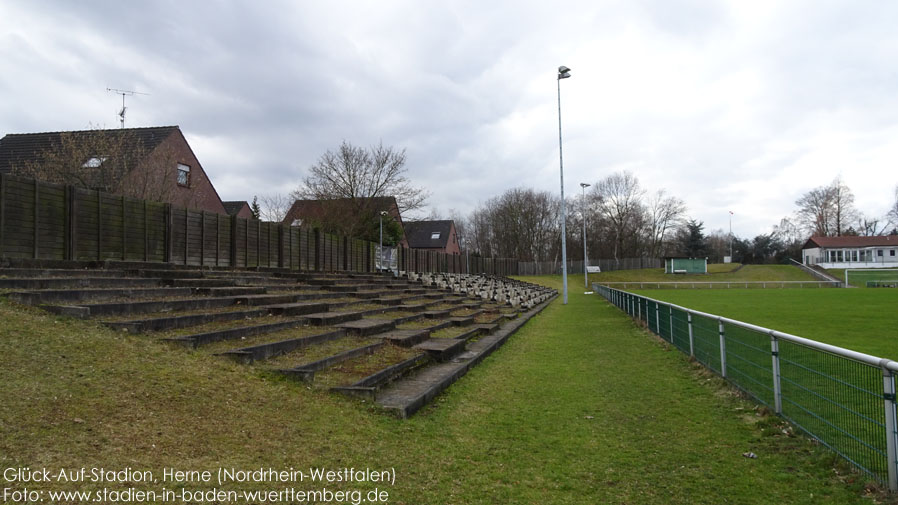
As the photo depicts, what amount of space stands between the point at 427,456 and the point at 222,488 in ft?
6.02

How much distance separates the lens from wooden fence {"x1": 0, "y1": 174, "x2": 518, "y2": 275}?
1061 centimetres

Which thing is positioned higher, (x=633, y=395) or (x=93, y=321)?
(x=93, y=321)

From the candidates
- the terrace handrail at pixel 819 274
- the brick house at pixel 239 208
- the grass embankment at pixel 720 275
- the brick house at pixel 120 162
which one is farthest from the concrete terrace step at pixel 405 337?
the terrace handrail at pixel 819 274

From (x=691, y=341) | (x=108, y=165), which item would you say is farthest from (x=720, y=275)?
(x=108, y=165)

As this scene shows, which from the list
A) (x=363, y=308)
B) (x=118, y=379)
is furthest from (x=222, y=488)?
(x=363, y=308)

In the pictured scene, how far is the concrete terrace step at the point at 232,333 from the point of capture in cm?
681

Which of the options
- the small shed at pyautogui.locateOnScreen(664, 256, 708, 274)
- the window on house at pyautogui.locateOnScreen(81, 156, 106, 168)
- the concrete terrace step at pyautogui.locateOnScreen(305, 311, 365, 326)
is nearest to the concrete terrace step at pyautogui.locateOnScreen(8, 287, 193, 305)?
the concrete terrace step at pyautogui.locateOnScreen(305, 311, 365, 326)

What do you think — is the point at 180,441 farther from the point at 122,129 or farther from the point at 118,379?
the point at 122,129

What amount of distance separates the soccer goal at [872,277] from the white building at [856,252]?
11.4ft

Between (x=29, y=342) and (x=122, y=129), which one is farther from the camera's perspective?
(x=122, y=129)

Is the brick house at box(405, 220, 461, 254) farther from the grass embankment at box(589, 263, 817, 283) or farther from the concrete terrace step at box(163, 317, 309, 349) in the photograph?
the concrete terrace step at box(163, 317, 309, 349)

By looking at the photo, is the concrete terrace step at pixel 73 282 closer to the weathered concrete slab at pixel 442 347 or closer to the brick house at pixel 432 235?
the weathered concrete slab at pixel 442 347

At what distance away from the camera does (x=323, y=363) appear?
7.25m

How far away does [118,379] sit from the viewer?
16.4 feet
